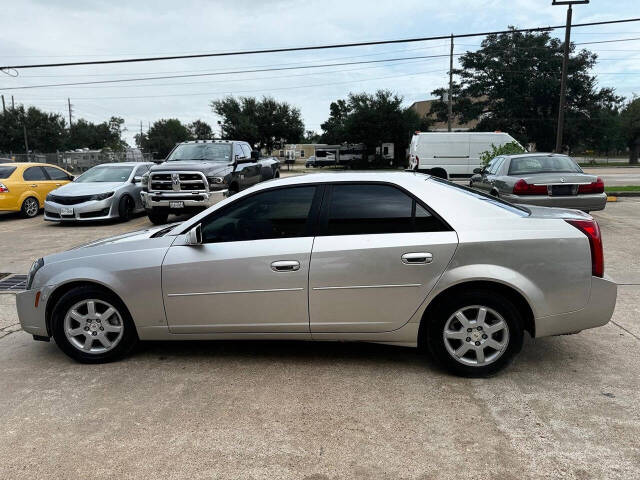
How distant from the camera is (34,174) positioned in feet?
46.6

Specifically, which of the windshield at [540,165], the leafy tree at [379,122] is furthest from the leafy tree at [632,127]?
the windshield at [540,165]

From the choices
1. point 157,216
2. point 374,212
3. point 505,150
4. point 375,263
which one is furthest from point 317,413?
point 505,150

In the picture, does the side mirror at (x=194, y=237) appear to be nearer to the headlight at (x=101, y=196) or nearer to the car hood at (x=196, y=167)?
the car hood at (x=196, y=167)

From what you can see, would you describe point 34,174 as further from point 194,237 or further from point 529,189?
point 529,189

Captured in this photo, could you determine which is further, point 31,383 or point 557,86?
point 557,86

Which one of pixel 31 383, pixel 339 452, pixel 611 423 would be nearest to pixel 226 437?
pixel 339 452

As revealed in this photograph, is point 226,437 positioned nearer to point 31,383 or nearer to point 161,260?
point 161,260

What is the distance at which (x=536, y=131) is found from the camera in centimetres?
5338

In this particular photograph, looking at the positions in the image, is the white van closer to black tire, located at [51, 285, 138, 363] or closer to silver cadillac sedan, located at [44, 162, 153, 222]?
silver cadillac sedan, located at [44, 162, 153, 222]

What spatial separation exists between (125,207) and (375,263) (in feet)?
34.7

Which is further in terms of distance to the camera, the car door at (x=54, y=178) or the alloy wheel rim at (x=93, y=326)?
the car door at (x=54, y=178)

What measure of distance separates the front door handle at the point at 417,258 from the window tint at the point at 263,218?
0.79m

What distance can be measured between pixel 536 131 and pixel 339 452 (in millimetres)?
56846

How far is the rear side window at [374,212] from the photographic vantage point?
12.5 ft
